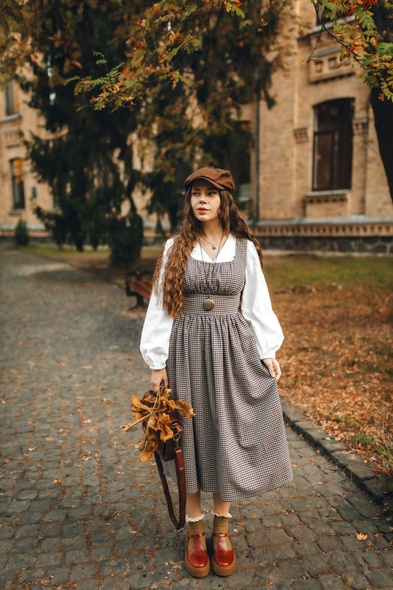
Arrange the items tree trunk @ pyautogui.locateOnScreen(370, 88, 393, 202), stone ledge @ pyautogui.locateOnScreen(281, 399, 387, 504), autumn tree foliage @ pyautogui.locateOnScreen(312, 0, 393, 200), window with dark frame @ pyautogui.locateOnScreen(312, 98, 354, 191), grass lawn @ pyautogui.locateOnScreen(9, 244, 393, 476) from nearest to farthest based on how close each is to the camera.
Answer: stone ledge @ pyautogui.locateOnScreen(281, 399, 387, 504)
autumn tree foliage @ pyautogui.locateOnScreen(312, 0, 393, 200)
grass lawn @ pyautogui.locateOnScreen(9, 244, 393, 476)
tree trunk @ pyautogui.locateOnScreen(370, 88, 393, 202)
window with dark frame @ pyautogui.locateOnScreen(312, 98, 354, 191)

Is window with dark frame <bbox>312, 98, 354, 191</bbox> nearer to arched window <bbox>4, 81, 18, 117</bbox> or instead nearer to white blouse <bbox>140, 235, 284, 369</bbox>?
white blouse <bbox>140, 235, 284, 369</bbox>

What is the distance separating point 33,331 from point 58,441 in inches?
157

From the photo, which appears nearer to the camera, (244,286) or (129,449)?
(244,286)

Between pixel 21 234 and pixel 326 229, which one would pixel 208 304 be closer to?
pixel 326 229

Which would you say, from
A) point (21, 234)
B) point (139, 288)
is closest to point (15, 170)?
point (21, 234)

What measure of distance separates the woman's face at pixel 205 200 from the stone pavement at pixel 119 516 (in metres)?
1.87

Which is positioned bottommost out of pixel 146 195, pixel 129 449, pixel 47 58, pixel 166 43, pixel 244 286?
pixel 129 449

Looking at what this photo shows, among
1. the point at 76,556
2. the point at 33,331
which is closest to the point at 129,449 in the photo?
the point at 76,556

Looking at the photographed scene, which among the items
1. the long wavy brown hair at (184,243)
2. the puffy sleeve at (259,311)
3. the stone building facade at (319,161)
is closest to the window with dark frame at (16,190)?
the stone building facade at (319,161)

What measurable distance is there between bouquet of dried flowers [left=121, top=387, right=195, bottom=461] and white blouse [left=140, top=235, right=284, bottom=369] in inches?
7.3

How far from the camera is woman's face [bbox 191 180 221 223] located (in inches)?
105

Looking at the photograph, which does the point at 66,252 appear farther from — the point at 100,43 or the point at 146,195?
the point at 100,43

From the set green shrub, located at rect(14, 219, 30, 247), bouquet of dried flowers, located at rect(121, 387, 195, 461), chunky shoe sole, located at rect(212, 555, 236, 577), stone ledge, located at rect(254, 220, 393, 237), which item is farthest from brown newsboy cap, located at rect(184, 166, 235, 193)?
green shrub, located at rect(14, 219, 30, 247)

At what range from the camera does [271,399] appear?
2730 mm
